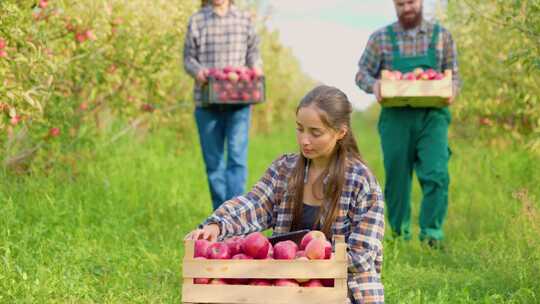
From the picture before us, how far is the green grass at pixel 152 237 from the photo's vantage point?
15.5ft

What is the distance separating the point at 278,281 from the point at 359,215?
68cm

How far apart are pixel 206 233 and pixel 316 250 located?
495mm

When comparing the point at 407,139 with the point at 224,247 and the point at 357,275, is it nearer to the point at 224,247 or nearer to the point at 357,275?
the point at 357,275

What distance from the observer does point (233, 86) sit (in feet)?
21.8

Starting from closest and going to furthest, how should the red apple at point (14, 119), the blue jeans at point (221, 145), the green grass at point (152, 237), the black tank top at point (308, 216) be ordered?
the black tank top at point (308, 216) < the green grass at point (152, 237) < the red apple at point (14, 119) < the blue jeans at point (221, 145)

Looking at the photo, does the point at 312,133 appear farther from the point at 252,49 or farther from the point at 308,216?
the point at 252,49

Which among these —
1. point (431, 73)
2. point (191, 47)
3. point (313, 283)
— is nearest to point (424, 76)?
point (431, 73)

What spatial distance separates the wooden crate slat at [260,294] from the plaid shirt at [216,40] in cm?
389

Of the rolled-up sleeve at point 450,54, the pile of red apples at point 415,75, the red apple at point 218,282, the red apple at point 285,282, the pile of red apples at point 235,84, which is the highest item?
the rolled-up sleeve at point 450,54

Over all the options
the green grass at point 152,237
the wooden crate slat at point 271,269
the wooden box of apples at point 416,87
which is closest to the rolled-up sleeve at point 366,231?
the wooden crate slat at point 271,269

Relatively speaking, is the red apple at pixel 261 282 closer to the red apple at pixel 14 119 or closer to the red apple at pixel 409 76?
the red apple at pixel 14 119

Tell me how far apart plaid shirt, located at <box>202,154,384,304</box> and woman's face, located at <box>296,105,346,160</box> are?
0.58ft

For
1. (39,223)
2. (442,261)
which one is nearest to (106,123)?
(39,223)

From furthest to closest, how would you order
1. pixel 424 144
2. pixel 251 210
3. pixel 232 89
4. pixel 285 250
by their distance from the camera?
1. pixel 232 89
2. pixel 424 144
3. pixel 251 210
4. pixel 285 250
